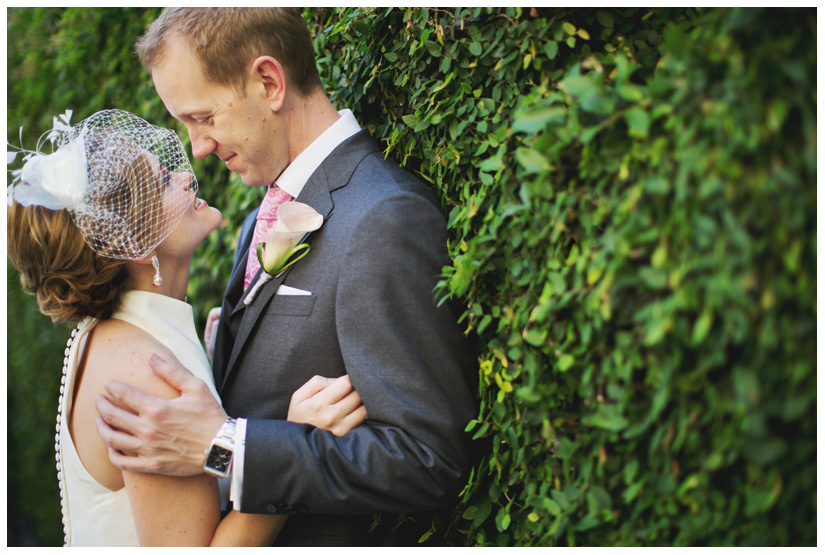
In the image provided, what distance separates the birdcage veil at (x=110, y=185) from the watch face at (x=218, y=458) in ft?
2.54

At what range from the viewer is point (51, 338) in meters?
5.13

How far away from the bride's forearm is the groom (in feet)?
0.48

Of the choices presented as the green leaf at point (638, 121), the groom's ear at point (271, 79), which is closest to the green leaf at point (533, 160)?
the green leaf at point (638, 121)

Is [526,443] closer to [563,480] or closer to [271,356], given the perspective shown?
[563,480]

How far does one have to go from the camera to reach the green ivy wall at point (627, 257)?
1.28 meters

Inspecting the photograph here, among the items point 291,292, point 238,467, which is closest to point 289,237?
point 291,292

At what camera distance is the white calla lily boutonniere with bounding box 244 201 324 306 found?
2.23m

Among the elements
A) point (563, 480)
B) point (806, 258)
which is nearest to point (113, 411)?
point (563, 480)

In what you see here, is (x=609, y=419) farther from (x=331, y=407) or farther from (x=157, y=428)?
(x=157, y=428)

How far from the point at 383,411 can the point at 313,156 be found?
3.35 feet

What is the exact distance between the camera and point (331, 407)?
2100mm

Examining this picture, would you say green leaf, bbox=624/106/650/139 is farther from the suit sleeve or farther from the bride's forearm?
the bride's forearm

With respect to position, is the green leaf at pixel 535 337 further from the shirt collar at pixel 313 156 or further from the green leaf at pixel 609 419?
the shirt collar at pixel 313 156

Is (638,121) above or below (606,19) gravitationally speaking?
below
